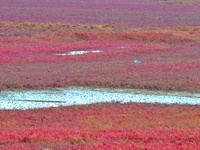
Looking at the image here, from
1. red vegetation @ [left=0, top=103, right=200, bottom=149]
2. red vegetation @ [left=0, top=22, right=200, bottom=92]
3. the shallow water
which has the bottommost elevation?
red vegetation @ [left=0, top=22, right=200, bottom=92]

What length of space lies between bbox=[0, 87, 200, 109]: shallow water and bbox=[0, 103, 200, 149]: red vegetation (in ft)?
3.80

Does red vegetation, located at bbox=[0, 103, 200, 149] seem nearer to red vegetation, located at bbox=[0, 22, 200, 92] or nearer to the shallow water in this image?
the shallow water

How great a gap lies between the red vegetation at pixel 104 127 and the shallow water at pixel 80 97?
1.16 m

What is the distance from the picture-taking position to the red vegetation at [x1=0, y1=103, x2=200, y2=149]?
10555 mm

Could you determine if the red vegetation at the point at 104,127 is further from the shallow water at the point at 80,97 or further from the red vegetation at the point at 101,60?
the red vegetation at the point at 101,60

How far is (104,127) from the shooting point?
13.0 m

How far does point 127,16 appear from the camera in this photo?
54.3 meters

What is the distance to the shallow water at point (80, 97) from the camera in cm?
1688

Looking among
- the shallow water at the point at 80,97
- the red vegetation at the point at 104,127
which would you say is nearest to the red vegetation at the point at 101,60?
the shallow water at the point at 80,97

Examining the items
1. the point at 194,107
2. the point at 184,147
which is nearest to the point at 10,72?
the point at 194,107

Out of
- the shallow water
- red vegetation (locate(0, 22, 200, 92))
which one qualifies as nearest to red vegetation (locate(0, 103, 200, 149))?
the shallow water

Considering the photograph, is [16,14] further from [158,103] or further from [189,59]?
[158,103]

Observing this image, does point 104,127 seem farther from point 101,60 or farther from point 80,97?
point 101,60

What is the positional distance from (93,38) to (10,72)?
12.6 m
